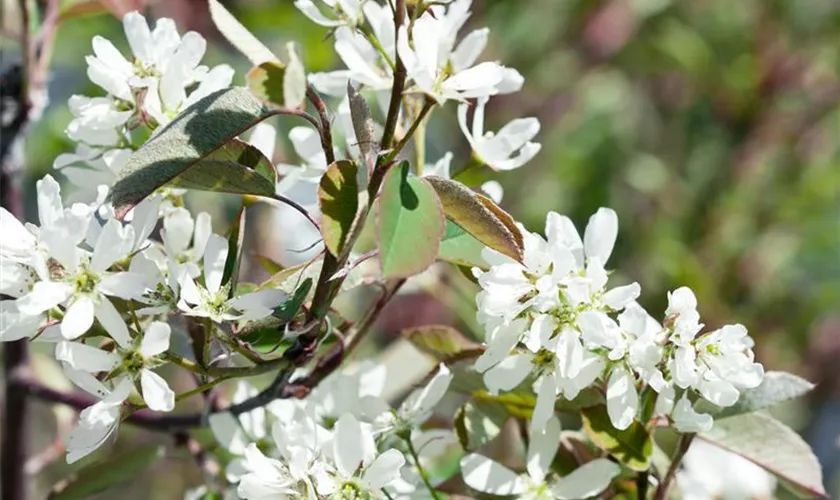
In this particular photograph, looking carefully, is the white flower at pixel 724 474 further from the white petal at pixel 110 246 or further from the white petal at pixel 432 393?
the white petal at pixel 110 246

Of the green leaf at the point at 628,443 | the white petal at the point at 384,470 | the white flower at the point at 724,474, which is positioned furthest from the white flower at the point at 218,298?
the white flower at the point at 724,474

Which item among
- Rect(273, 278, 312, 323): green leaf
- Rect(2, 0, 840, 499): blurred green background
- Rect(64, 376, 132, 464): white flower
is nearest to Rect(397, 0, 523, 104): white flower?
Rect(273, 278, 312, 323): green leaf

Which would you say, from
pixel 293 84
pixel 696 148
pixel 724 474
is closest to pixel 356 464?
pixel 293 84

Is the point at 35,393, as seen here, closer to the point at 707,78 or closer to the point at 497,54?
the point at 497,54

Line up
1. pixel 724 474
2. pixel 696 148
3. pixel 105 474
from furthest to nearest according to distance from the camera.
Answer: pixel 696 148
pixel 724 474
pixel 105 474

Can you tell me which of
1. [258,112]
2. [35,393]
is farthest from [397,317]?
[258,112]

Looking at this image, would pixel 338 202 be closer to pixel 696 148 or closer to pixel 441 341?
pixel 441 341
